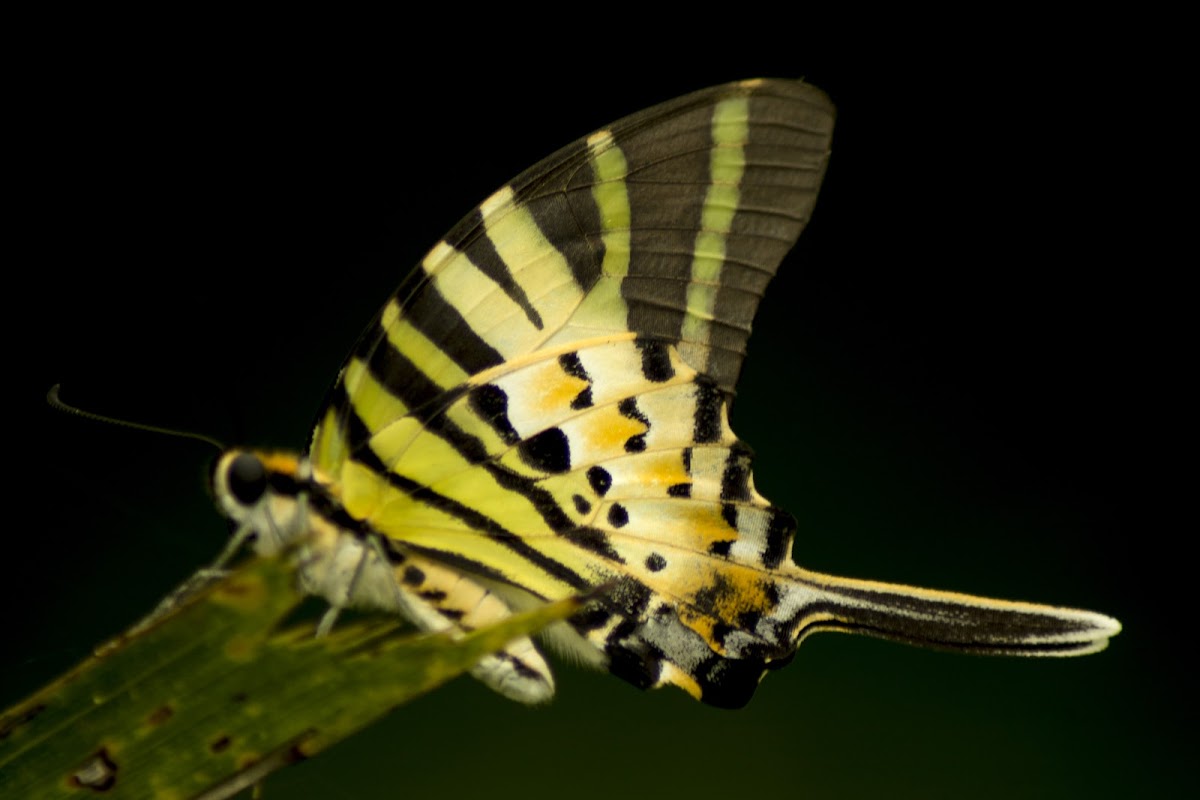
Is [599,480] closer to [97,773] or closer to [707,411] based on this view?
[707,411]

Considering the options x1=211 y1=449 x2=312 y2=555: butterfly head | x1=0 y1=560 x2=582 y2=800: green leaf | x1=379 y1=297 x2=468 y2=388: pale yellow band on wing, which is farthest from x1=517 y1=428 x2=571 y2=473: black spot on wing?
x1=0 y1=560 x2=582 y2=800: green leaf

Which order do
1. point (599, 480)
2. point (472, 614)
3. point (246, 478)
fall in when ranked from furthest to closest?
1. point (599, 480)
2. point (472, 614)
3. point (246, 478)

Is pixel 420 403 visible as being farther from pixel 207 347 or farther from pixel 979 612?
pixel 207 347

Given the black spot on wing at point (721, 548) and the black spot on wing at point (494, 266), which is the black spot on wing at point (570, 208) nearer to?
the black spot on wing at point (494, 266)

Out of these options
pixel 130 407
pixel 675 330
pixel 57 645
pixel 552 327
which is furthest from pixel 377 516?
pixel 57 645

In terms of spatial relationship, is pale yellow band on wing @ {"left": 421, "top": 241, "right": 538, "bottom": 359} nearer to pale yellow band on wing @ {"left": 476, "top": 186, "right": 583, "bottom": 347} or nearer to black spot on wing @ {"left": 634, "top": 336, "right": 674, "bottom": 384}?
pale yellow band on wing @ {"left": 476, "top": 186, "right": 583, "bottom": 347}

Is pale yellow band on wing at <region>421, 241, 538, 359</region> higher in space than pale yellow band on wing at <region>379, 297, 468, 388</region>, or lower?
higher

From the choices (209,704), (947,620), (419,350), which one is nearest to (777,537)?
(947,620)

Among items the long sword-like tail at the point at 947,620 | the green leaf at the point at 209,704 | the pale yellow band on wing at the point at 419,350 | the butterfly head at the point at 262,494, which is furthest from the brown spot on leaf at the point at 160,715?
the long sword-like tail at the point at 947,620
